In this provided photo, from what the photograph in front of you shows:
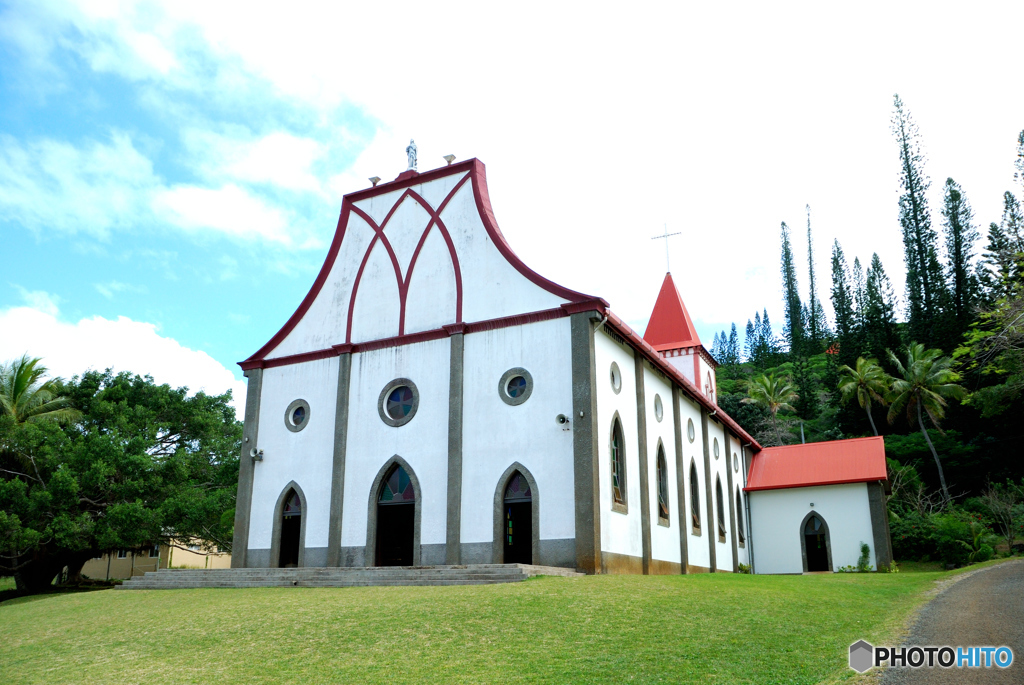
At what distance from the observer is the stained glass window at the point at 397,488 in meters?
18.1

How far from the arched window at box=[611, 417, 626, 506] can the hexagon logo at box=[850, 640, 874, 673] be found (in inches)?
357

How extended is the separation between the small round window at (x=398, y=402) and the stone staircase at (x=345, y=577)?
4.04m

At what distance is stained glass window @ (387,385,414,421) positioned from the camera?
1870cm

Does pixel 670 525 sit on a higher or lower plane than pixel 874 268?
lower

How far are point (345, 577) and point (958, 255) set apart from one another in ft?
157

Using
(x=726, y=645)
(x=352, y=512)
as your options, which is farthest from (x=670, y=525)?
(x=726, y=645)

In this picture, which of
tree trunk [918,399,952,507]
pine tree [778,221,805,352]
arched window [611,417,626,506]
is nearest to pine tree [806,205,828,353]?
pine tree [778,221,805,352]

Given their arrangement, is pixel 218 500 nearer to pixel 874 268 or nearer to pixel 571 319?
pixel 571 319

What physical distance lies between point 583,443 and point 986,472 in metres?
32.6

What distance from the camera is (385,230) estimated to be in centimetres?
2067

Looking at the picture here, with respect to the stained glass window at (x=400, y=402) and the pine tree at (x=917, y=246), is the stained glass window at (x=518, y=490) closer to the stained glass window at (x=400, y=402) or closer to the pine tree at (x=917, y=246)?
the stained glass window at (x=400, y=402)

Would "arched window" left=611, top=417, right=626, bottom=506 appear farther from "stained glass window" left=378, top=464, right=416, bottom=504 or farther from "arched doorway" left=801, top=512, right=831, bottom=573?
"arched doorway" left=801, top=512, right=831, bottom=573

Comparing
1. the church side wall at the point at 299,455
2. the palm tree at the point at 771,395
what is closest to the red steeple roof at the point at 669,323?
the church side wall at the point at 299,455

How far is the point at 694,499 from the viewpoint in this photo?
24.0m
